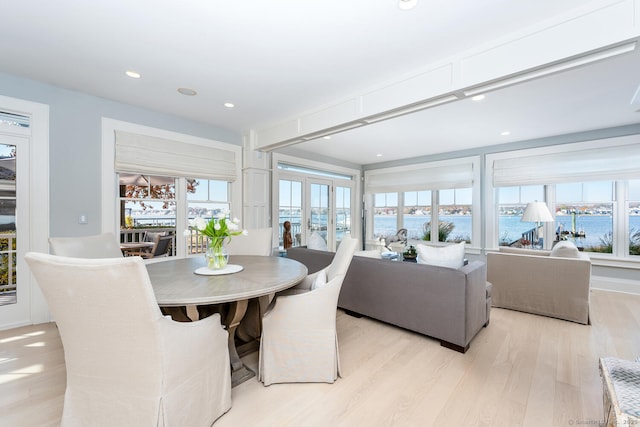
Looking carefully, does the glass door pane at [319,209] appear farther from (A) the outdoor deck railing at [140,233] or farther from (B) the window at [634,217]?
(B) the window at [634,217]

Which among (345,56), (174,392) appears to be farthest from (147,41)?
(174,392)

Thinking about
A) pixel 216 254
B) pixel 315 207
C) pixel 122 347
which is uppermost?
pixel 315 207

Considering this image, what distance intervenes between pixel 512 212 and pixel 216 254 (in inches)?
198

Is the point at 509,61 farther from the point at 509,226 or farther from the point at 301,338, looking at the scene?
the point at 509,226

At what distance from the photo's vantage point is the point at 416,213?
19.9 feet

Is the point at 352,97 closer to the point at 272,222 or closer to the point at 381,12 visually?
the point at 381,12

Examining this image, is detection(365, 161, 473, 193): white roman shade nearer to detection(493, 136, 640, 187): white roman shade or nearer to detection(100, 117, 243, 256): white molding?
detection(493, 136, 640, 187): white roman shade

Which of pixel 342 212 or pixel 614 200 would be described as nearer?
pixel 614 200

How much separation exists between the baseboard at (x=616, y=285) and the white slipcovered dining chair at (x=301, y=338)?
15.1 feet

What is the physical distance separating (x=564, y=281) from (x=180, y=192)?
4.54 metres

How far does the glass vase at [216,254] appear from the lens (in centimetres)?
196

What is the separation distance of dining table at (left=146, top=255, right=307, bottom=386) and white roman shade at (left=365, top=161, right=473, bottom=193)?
4.15 m

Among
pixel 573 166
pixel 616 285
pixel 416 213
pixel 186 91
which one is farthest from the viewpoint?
pixel 416 213

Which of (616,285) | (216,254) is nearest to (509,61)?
(216,254)
